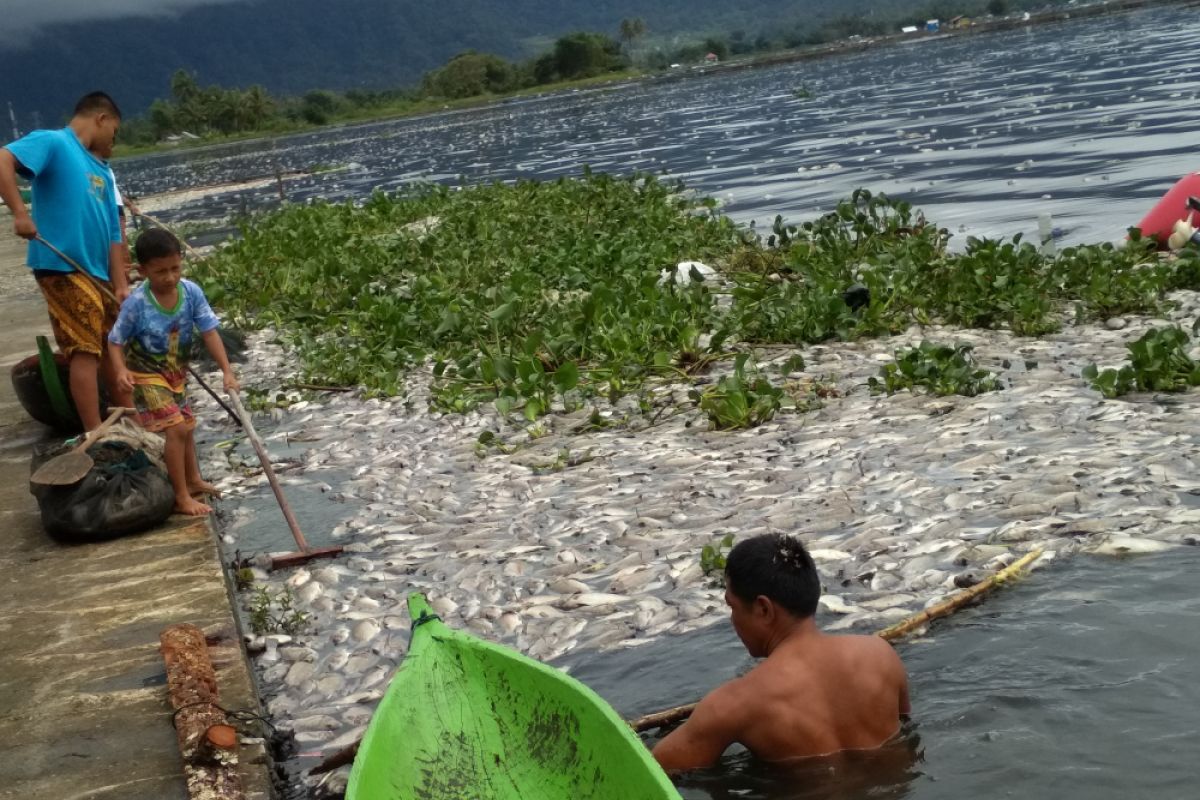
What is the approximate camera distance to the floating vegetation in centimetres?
1179

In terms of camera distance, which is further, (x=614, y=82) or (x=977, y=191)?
(x=614, y=82)

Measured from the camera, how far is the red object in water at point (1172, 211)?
15.0m

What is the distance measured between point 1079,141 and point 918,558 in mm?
25393

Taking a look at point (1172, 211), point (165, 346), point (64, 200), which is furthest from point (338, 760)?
point (1172, 211)

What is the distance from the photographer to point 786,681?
5.15 meters

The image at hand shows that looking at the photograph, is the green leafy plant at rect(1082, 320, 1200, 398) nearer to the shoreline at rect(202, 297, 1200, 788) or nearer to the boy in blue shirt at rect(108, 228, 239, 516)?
the shoreline at rect(202, 297, 1200, 788)

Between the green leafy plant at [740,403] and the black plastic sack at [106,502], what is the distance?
13.3 ft

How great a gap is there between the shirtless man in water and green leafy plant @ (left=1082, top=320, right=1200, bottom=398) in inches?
190

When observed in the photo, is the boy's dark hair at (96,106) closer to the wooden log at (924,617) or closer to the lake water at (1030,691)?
the lake water at (1030,691)

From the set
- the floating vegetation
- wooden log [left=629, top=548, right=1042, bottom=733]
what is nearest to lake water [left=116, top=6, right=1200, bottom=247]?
the floating vegetation

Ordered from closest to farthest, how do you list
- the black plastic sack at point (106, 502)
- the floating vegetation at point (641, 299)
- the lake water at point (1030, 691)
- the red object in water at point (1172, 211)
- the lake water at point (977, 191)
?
the lake water at point (1030, 691)
the lake water at point (977, 191)
the black plastic sack at point (106, 502)
the floating vegetation at point (641, 299)
the red object in water at point (1172, 211)

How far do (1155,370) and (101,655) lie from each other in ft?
23.2

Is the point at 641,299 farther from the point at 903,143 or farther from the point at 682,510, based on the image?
the point at 903,143

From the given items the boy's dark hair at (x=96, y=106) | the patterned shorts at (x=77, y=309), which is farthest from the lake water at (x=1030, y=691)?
the boy's dark hair at (x=96, y=106)
